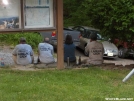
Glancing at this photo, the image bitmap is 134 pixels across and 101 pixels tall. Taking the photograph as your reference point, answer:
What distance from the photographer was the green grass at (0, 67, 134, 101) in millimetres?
5836

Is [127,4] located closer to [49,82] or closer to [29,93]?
[49,82]

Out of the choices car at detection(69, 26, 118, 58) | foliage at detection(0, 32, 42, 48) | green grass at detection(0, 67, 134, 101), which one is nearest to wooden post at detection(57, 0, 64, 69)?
green grass at detection(0, 67, 134, 101)

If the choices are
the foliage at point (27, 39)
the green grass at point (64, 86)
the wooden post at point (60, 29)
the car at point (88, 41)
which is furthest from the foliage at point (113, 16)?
the foliage at point (27, 39)

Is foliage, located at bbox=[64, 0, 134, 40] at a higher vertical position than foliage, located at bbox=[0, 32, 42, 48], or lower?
higher

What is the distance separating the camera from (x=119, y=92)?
6.19m

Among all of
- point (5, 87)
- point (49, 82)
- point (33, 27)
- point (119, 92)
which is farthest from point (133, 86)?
point (33, 27)

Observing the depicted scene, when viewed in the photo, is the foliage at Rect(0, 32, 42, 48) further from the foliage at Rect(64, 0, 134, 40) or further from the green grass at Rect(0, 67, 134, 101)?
the green grass at Rect(0, 67, 134, 101)

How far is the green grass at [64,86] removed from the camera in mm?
5836

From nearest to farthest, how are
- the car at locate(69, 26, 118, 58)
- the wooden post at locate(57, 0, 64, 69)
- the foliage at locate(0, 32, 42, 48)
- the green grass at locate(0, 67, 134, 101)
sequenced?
the green grass at locate(0, 67, 134, 101) < the wooden post at locate(57, 0, 64, 69) < the car at locate(69, 26, 118, 58) < the foliage at locate(0, 32, 42, 48)

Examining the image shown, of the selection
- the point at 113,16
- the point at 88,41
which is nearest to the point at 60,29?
the point at 113,16

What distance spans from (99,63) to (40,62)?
6.18 ft

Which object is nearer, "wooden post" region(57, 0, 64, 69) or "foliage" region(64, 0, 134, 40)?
"foliage" region(64, 0, 134, 40)

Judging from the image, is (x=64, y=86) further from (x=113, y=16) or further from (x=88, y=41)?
(x=88, y=41)

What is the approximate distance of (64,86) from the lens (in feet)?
21.6
